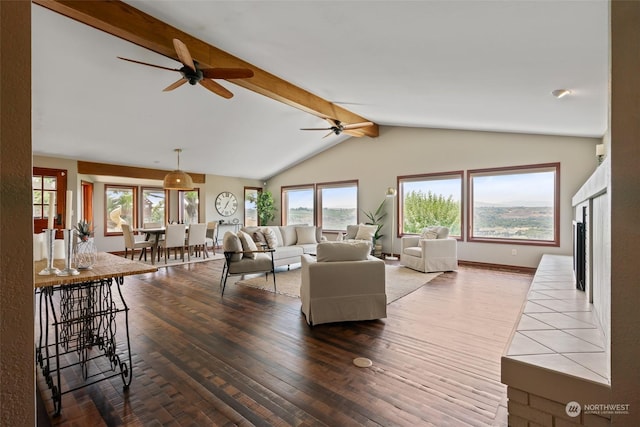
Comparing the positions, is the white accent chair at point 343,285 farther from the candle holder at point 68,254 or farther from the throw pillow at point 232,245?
the candle holder at point 68,254

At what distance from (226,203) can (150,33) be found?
7142 mm

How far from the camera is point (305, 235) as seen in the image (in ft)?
22.7

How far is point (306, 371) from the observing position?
87.4 inches

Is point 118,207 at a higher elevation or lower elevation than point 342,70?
lower

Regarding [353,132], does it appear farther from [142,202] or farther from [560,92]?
[142,202]

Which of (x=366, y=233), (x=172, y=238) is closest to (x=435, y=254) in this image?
(x=366, y=233)

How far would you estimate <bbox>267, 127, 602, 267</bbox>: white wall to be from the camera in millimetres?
5395

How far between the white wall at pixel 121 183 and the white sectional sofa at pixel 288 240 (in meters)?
3.85

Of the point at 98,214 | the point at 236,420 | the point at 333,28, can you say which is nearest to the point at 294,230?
the point at 333,28

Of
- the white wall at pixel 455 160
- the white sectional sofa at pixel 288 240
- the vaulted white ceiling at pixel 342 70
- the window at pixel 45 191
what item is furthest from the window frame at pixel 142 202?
the white sectional sofa at pixel 288 240

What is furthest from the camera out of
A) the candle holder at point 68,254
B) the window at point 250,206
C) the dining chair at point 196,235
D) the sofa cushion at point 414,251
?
the window at point 250,206

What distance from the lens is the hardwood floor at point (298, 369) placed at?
1765mm

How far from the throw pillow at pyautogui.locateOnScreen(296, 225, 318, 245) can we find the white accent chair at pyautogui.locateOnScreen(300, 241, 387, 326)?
3670 millimetres

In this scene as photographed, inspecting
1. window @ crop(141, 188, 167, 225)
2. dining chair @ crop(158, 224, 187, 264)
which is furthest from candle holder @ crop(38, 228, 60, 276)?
window @ crop(141, 188, 167, 225)
